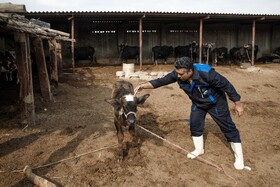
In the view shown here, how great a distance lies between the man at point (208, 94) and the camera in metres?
4.33

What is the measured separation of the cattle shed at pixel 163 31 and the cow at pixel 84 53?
34.2 inches

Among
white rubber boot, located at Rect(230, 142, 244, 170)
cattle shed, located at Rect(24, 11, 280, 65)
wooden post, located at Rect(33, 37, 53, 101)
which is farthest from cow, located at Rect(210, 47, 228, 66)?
white rubber boot, located at Rect(230, 142, 244, 170)

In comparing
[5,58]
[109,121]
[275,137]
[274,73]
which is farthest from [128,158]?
[274,73]

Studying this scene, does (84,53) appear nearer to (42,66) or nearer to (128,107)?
(42,66)

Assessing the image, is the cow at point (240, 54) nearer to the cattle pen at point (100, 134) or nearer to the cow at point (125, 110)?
the cattle pen at point (100, 134)

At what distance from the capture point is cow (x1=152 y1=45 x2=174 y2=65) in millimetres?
19334

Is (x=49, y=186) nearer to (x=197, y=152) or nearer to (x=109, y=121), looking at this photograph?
(x=197, y=152)

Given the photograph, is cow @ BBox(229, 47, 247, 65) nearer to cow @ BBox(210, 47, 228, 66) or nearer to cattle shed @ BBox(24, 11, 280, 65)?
cow @ BBox(210, 47, 228, 66)

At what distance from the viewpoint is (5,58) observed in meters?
11.7

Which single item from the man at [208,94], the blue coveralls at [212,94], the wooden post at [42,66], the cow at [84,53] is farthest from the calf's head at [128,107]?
the cow at [84,53]

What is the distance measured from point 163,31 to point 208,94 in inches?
663

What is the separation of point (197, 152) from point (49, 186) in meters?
2.77

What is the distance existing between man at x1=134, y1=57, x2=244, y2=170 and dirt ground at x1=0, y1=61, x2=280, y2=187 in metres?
0.52

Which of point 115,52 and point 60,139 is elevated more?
point 115,52
